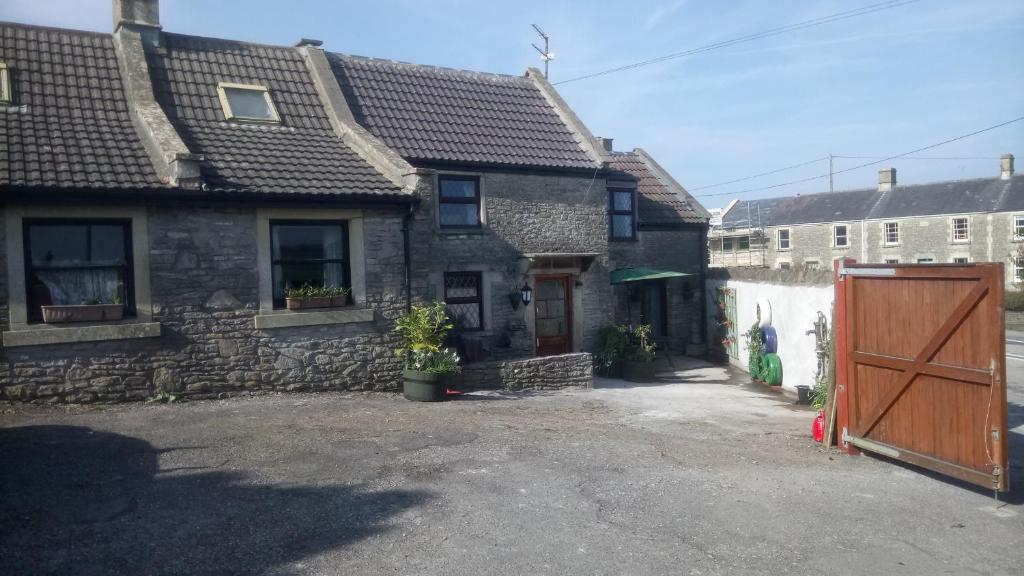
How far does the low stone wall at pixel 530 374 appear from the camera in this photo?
13758 millimetres

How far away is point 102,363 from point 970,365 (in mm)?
11057

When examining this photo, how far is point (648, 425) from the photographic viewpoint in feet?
36.3

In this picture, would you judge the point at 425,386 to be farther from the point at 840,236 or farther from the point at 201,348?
the point at 840,236

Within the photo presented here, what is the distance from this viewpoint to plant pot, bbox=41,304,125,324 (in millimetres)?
10562

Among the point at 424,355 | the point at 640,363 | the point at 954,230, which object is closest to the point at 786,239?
the point at 954,230

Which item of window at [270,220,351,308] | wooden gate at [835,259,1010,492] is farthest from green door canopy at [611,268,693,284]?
wooden gate at [835,259,1010,492]

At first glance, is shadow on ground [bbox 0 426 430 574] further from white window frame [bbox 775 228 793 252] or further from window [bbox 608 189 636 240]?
white window frame [bbox 775 228 793 252]

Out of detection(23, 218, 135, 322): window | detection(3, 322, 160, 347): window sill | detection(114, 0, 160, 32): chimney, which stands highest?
detection(114, 0, 160, 32): chimney

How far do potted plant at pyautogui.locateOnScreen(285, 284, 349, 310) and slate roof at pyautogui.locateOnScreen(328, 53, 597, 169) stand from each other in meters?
3.68

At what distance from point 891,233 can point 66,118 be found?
4485cm

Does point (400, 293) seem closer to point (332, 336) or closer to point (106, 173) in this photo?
point (332, 336)

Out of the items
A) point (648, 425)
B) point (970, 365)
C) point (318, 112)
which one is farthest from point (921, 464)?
point (318, 112)

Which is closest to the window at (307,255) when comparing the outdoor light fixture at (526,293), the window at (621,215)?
the outdoor light fixture at (526,293)

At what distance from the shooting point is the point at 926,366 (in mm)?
7738
